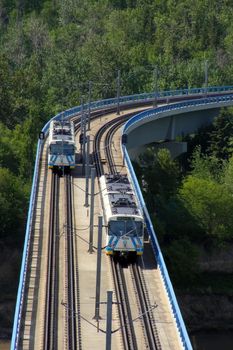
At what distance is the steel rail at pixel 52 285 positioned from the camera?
1545 inches

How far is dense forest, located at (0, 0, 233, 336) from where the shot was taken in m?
71.6

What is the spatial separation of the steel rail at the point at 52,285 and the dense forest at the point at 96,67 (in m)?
9.87

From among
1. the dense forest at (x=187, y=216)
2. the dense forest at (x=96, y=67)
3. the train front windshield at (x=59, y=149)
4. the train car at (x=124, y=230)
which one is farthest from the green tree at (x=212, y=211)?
the train car at (x=124, y=230)

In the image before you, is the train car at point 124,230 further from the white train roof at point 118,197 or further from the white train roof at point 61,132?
the white train roof at point 61,132

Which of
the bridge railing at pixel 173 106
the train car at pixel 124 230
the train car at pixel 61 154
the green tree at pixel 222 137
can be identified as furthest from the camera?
the green tree at pixel 222 137

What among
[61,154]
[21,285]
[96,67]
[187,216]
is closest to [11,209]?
[61,154]

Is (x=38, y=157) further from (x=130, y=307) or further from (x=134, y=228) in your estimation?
(x=130, y=307)

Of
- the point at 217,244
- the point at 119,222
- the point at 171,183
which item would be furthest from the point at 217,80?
the point at 119,222

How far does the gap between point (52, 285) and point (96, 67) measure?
91.0m

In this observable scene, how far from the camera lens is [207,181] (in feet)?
250

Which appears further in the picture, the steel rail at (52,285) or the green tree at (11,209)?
the green tree at (11,209)

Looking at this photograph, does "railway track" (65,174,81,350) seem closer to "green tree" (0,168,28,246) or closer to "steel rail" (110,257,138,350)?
"steel rail" (110,257,138,350)

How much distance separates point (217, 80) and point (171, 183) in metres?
62.2

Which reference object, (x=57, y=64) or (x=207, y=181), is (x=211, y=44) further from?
(x=207, y=181)
